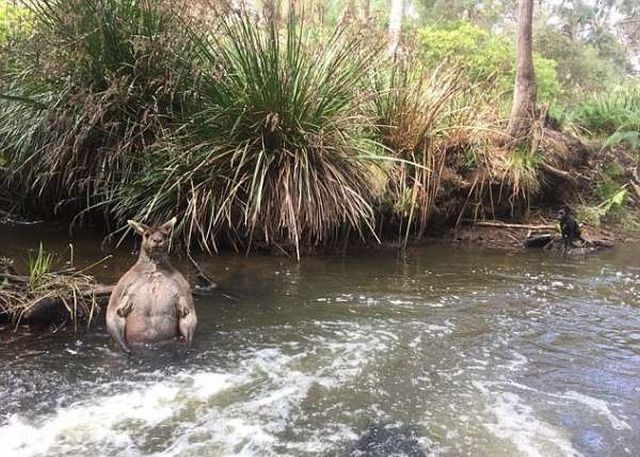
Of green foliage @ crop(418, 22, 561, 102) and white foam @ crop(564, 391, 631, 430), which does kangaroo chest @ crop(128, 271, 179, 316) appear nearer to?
white foam @ crop(564, 391, 631, 430)

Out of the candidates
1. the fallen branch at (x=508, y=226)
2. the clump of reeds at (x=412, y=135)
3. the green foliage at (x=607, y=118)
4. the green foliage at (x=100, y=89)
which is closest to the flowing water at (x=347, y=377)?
the green foliage at (x=100, y=89)

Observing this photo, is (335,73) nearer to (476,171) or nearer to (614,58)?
(476,171)

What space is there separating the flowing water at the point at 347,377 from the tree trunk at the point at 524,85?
3809mm

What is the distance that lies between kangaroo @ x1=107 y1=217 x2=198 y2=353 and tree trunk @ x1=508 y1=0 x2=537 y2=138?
632cm

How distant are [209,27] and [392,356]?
12.4 ft

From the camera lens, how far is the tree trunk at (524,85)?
9.39 metres

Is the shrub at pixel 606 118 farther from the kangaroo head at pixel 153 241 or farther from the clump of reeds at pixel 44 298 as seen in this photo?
the clump of reeds at pixel 44 298

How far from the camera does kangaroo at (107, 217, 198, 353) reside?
4.19 m

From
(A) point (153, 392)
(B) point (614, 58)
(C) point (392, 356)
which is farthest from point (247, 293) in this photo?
(B) point (614, 58)

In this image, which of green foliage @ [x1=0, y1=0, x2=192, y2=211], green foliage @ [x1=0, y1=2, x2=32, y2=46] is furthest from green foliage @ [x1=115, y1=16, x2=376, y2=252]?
green foliage @ [x1=0, y1=2, x2=32, y2=46]

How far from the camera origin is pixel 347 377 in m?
3.96

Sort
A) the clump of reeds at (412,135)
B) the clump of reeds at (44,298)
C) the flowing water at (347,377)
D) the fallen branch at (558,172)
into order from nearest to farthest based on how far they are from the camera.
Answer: the flowing water at (347,377) < the clump of reeds at (44,298) < the clump of reeds at (412,135) < the fallen branch at (558,172)

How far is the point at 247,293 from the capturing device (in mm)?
5703

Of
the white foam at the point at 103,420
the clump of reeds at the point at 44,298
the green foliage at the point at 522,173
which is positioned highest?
the green foliage at the point at 522,173
